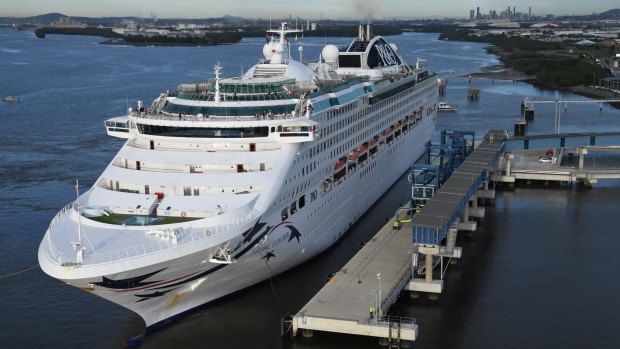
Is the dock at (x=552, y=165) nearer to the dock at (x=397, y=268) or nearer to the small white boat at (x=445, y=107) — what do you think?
the dock at (x=397, y=268)

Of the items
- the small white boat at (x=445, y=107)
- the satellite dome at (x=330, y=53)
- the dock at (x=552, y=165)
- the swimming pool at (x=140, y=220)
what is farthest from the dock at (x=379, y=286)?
the small white boat at (x=445, y=107)

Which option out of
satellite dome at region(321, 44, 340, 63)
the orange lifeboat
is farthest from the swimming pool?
satellite dome at region(321, 44, 340, 63)

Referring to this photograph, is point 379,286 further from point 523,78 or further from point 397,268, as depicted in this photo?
point 523,78

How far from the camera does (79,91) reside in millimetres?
81750

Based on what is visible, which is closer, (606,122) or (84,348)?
(84,348)

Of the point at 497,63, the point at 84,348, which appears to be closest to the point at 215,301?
the point at 84,348

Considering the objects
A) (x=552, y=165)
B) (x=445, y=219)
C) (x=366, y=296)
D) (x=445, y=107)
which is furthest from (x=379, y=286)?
(x=445, y=107)

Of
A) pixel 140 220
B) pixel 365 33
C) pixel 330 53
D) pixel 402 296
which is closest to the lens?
pixel 140 220

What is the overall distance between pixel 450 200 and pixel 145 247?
1309 cm

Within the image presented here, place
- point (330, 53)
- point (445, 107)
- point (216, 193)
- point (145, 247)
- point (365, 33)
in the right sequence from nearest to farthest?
point (145, 247) < point (216, 193) < point (330, 53) < point (365, 33) < point (445, 107)

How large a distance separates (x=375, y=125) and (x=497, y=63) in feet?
342

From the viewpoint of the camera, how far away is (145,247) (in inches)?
815

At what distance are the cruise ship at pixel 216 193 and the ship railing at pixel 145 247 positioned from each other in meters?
0.04

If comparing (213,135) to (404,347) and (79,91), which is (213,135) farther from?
(79,91)
